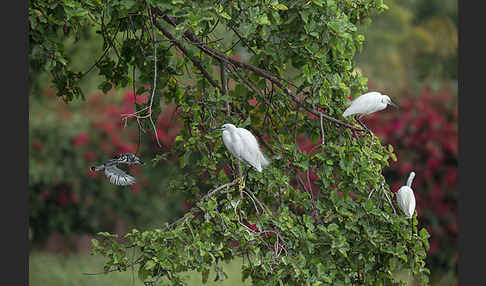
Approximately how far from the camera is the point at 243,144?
2.20m

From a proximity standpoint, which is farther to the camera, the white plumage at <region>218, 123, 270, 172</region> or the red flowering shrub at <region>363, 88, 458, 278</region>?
the red flowering shrub at <region>363, 88, 458, 278</region>

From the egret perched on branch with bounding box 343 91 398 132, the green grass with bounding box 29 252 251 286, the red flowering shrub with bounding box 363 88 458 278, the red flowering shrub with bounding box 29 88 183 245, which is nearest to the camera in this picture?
the egret perched on branch with bounding box 343 91 398 132

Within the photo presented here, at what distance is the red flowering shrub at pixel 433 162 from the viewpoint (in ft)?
15.2

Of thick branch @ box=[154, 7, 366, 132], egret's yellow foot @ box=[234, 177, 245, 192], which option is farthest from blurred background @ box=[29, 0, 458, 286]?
egret's yellow foot @ box=[234, 177, 245, 192]

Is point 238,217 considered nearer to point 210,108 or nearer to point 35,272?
point 210,108

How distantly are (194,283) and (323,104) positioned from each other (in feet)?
9.66

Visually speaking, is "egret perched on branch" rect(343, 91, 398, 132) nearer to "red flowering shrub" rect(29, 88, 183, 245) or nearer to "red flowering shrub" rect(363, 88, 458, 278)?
"red flowering shrub" rect(363, 88, 458, 278)

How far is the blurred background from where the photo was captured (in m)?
4.68

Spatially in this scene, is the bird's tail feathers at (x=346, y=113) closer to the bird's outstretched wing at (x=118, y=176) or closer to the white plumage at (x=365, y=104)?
the white plumage at (x=365, y=104)

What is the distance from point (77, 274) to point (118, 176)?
324 centimetres

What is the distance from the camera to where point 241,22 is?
223 cm

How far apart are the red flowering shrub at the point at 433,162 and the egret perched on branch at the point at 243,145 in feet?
8.84

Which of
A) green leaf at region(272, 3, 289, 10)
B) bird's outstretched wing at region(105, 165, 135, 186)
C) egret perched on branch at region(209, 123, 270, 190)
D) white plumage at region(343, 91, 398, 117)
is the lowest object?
bird's outstretched wing at region(105, 165, 135, 186)

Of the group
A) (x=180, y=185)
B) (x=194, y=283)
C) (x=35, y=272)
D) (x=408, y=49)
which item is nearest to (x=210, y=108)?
(x=180, y=185)
